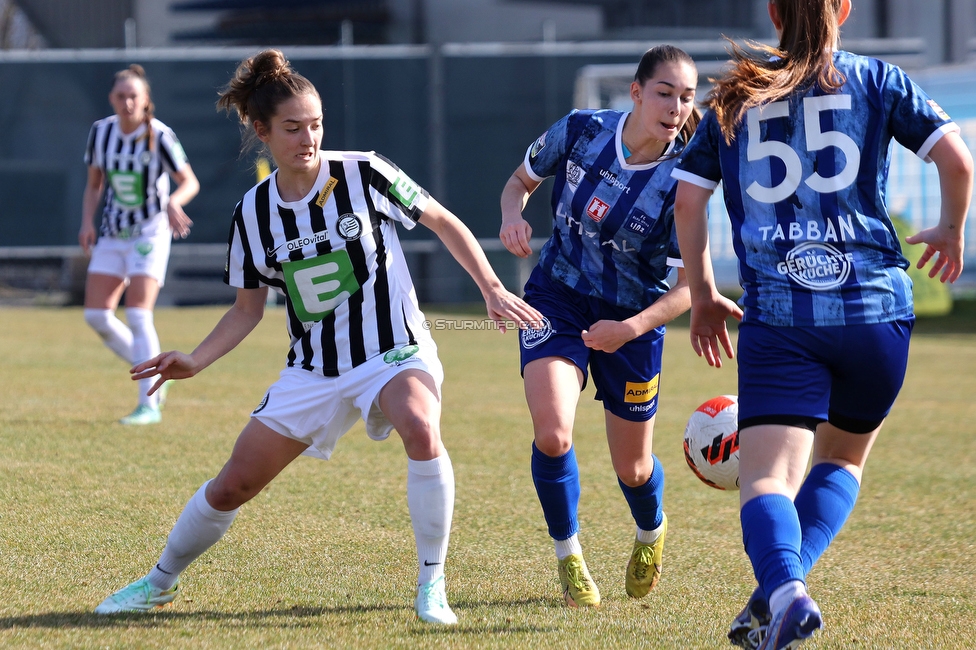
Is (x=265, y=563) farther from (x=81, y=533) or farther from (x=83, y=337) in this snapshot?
(x=83, y=337)

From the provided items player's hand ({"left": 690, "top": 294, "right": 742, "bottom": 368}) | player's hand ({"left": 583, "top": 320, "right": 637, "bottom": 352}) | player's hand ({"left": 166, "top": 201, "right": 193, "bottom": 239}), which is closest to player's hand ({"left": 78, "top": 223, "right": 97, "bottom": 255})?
player's hand ({"left": 166, "top": 201, "right": 193, "bottom": 239})

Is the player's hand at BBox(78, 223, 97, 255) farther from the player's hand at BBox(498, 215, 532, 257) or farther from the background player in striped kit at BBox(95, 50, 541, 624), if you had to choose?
the player's hand at BBox(498, 215, 532, 257)

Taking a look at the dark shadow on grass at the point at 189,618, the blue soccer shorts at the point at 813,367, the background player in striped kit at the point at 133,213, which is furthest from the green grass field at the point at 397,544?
the blue soccer shorts at the point at 813,367

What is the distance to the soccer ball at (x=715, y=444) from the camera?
155 inches

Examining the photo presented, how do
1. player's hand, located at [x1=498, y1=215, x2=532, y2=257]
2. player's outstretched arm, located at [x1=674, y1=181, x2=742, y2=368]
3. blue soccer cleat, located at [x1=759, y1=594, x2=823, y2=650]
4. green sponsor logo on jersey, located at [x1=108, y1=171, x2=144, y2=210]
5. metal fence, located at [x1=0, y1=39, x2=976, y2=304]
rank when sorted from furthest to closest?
metal fence, located at [x1=0, y1=39, x2=976, y2=304]
green sponsor logo on jersey, located at [x1=108, y1=171, x2=144, y2=210]
player's hand, located at [x1=498, y1=215, x2=532, y2=257]
player's outstretched arm, located at [x1=674, y1=181, x2=742, y2=368]
blue soccer cleat, located at [x1=759, y1=594, x2=823, y2=650]

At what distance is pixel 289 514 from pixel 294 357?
1.32 m

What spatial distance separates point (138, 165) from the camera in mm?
7094

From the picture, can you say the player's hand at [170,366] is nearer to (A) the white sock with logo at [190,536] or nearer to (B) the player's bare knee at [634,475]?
(A) the white sock with logo at [190,536]

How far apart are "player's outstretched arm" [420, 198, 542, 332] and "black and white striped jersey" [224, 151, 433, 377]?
0.23 feet

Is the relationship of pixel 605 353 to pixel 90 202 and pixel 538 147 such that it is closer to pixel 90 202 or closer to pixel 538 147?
pixel 538 147

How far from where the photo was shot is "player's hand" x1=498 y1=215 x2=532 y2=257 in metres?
3.55

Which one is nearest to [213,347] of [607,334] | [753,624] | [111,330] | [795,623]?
[607,334]

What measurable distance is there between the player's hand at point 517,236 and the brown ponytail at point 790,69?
3.47ft

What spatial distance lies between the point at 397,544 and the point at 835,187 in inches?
87.1
